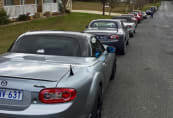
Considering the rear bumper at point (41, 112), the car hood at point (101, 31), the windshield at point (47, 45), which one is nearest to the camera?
the rear bumper at point (41, 112)

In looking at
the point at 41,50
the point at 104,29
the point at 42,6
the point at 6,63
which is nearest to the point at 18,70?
the point at 6,63

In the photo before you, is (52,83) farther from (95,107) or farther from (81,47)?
(81,47)

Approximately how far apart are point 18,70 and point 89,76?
1.00m

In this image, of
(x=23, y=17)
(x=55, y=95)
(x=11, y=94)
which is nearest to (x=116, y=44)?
(x=55, y=95)

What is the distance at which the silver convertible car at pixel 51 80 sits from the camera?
3721mm

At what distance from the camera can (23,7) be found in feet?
93.2

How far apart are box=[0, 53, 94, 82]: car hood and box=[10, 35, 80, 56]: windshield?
237 mm

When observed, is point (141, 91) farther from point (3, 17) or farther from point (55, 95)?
point (3, 17)

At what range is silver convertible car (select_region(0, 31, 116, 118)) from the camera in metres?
3.72

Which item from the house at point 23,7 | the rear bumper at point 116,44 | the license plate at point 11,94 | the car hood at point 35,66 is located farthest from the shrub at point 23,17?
the license plate at point 11,94

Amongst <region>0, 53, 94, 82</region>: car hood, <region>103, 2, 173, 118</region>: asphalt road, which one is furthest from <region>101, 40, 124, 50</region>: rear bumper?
<region>0, 53, 94, 82</region>: car hood

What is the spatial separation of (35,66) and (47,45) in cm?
105

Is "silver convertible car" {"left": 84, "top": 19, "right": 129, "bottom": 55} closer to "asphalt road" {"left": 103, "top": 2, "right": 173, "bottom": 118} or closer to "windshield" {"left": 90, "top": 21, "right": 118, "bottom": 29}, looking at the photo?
"windshield" {"left": 90, "top": 21, "right": 118, "bottom": 29}

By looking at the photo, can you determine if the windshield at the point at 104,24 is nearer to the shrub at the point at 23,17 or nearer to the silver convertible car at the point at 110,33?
the silver convertible car at the point at 110,33
